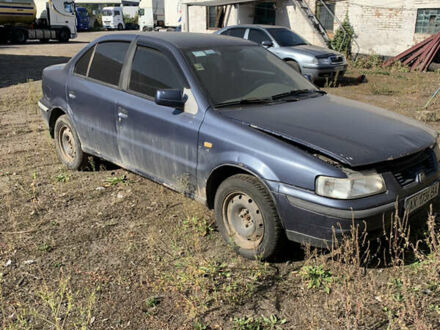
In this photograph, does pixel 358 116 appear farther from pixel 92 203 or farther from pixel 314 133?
pixel 92 203

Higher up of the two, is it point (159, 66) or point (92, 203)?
point (159, 66)

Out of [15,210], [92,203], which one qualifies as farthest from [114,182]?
[15,210]

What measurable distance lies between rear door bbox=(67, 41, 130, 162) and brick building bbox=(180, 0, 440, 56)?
14426 mm

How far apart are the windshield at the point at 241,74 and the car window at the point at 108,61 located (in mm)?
932

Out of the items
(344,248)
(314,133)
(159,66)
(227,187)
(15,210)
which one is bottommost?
(15,210)

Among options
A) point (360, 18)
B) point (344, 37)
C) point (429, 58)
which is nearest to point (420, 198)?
point (429, 58)

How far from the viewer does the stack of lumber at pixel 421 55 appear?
15315 millimetres

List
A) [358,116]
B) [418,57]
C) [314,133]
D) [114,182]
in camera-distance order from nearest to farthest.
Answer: [314,133], [358,116], [114,182], [418,57]

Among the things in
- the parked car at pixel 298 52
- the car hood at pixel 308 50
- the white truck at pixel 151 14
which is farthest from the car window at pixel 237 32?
the white truck at pixel 151 14

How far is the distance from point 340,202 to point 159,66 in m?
2.22

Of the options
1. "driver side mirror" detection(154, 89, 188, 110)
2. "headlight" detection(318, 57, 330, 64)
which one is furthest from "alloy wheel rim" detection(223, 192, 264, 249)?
"headlight" detection(318, 57, 330, 64)

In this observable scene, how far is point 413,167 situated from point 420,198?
0.24 metres

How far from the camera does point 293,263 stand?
3.55 meters

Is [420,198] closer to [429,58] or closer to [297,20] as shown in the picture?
[429,58]
